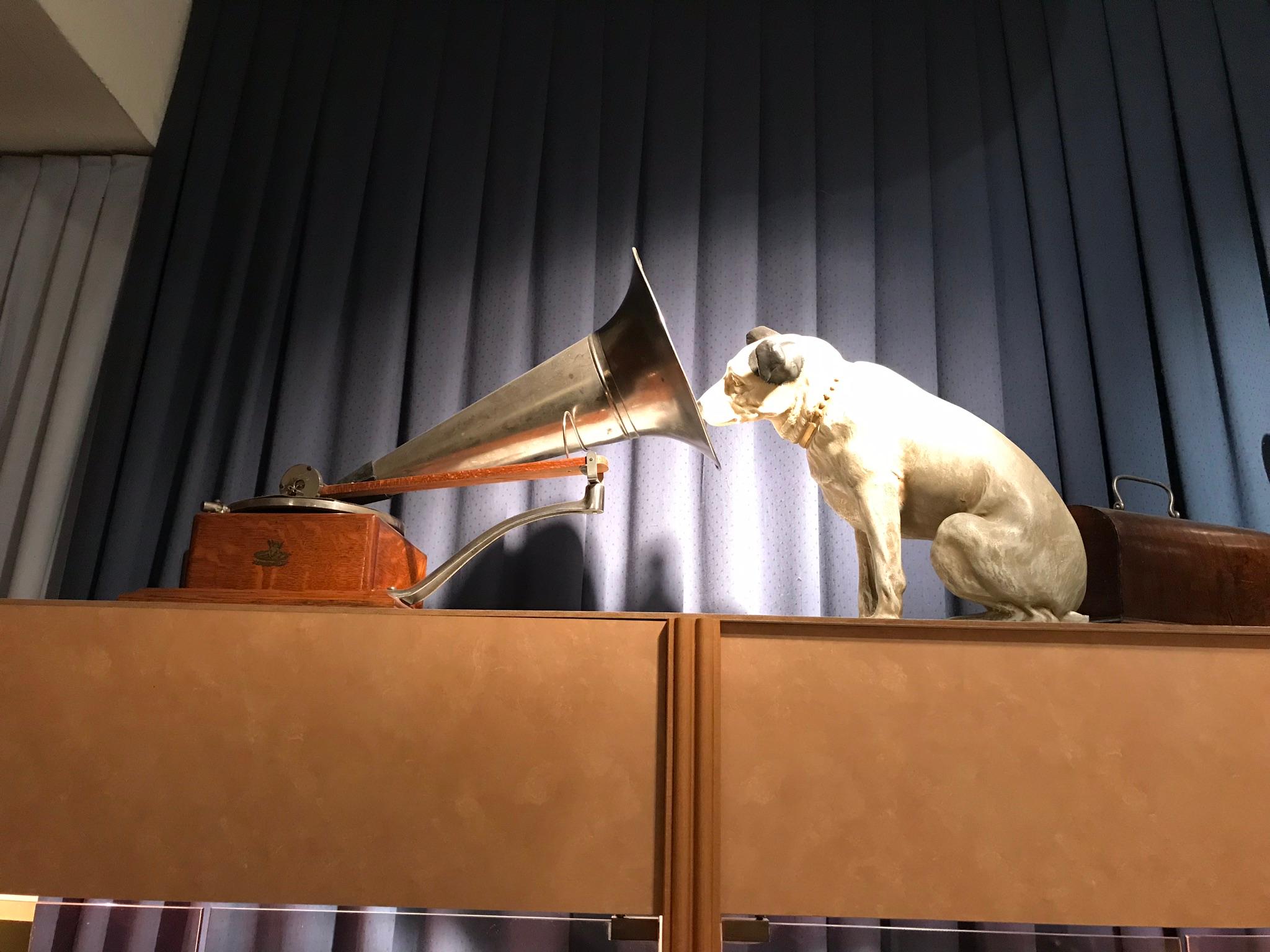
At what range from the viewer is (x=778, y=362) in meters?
1.20

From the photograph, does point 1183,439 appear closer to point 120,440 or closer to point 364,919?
point 364,919

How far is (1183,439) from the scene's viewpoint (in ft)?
5.24

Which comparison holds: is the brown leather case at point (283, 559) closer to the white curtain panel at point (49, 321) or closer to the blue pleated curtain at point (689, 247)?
the blue pleated curtain at point (689, 247)

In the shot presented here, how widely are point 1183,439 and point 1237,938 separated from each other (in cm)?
89

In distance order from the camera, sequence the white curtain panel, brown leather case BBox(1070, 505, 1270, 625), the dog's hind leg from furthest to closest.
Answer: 1. the white curtain panel
2. brown leather case BBox(1070, 505, 1270, 625)
3. the dog's hind leg

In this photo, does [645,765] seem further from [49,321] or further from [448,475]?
[49,321]

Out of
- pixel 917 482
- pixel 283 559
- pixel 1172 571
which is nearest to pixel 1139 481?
pixel 1172 571

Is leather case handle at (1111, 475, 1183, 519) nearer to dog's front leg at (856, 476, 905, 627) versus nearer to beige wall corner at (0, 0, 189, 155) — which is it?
dog's front leg at (856, 476, 905, 627)

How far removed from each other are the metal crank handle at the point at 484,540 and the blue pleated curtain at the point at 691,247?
0.35 meters

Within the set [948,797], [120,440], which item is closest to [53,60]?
[120,440]

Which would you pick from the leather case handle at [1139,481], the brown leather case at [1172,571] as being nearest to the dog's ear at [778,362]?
the brown leather case at [1172,571]

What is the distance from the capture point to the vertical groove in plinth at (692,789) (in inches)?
37.9

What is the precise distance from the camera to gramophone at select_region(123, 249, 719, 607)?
3.88 ft

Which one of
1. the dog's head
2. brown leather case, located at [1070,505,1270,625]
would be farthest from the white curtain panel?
brown leather case, located at [1070,505,1270,625]
